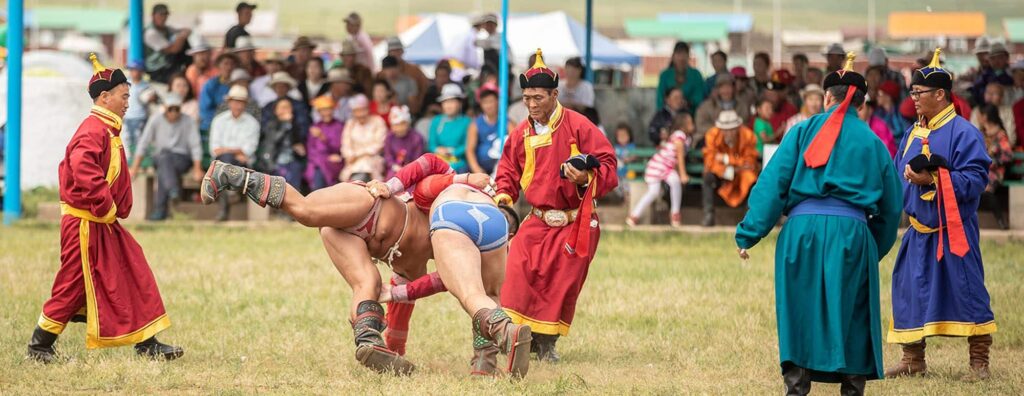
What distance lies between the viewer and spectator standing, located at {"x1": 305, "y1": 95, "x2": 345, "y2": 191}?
15.8m

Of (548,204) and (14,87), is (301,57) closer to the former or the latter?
(14,87)

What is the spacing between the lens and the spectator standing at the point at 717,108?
15734 millimetres

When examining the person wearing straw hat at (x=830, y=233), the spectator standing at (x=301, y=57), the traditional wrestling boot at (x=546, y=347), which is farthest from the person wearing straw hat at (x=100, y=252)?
the spectator standing at (x=301, y=57)

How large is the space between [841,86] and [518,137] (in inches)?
86.8

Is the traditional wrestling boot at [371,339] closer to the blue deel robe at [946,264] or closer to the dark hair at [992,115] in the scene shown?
the blue deel robe at [946,264]

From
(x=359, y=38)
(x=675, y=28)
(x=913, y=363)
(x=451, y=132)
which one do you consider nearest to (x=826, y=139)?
(x=913, y=363)

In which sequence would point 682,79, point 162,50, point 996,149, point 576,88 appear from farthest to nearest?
point 162,50 < point 682,79 < point 576,88 < point 996,149

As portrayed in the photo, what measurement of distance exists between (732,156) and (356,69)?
4.62 meters

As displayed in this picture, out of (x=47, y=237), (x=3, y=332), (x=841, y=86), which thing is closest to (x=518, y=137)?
(x=841, y=86)

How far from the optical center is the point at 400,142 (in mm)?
15367

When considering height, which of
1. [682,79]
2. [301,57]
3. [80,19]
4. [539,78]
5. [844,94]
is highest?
[80,19]

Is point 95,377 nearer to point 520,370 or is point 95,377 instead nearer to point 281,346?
point 281,346

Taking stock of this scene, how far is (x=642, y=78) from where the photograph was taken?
128 ft

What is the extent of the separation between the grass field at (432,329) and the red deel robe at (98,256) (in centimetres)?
22
